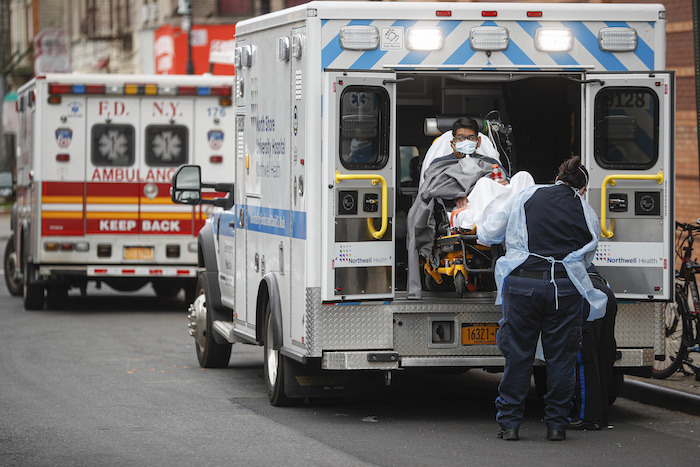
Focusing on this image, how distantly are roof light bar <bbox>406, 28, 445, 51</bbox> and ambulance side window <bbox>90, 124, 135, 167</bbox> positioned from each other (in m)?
8.57

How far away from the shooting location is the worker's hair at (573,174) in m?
8.41

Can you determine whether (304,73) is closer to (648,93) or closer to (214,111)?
(648,93)

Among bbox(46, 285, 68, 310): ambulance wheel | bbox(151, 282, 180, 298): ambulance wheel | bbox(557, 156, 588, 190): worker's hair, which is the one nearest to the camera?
bbox(557, 156, 588, 190): worker's hair

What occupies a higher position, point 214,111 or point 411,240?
point 214,111

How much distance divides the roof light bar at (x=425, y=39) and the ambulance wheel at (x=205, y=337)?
3.90m

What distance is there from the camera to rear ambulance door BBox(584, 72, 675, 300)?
9.05 m

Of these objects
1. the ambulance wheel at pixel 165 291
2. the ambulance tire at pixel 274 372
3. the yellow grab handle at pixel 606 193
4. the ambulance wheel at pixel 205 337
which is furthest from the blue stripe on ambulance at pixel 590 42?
the ambulance wheel at pixel 165 291

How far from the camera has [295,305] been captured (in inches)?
361

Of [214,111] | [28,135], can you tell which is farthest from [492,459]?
[28,135]

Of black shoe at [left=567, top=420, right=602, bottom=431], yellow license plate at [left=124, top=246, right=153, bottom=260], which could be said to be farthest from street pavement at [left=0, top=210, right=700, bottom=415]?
yellow license plate at [left=124, top=246, right=153, bottom=260]

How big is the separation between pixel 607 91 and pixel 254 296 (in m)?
3.16

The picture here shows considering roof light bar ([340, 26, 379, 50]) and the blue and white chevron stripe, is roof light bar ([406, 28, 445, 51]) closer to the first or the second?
the blue and white chevron stripe

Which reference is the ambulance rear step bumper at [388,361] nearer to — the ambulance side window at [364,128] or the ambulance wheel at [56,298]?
the ambulance side window at [364,128]

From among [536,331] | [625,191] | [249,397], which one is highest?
[625,191]
